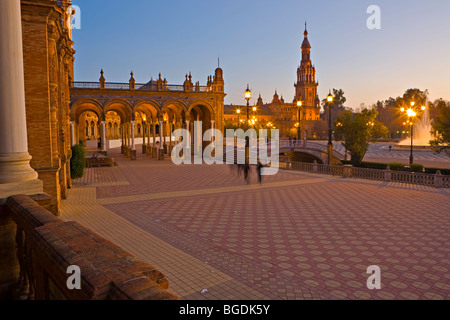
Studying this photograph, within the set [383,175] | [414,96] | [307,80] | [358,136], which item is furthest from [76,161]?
[307,80]

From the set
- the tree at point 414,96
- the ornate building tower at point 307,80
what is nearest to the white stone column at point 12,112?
the tree at point 414,96

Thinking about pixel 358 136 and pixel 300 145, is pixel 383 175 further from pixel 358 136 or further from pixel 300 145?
pixel 300 145

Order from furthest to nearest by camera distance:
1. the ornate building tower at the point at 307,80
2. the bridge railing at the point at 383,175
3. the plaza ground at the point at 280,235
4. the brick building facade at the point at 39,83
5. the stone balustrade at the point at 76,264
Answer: the ornate building tower at the point at 307,80 < the bridge railing at the point at 383,175 < the brick building facade at the point at 39,83 < the plaza ground at the point at 280,235 < the stone balustrade at the point at 76,264

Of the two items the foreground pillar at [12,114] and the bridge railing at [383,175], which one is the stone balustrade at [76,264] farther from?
the bridge railing at [383,175]

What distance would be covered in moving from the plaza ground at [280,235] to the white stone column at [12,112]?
3.09m

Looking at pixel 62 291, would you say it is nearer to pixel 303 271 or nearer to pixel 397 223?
pixel 303 271

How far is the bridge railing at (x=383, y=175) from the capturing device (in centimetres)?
1755

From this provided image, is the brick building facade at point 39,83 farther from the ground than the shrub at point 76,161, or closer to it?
farther from the ground

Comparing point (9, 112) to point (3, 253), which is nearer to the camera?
point (3, 253)

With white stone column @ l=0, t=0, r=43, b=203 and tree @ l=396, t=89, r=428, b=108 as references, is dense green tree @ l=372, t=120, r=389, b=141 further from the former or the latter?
white stone column @ l=0, t=0, r=43, b=203

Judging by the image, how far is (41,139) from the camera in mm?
10461
